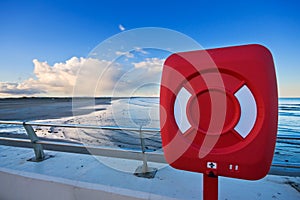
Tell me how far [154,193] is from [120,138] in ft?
14.1

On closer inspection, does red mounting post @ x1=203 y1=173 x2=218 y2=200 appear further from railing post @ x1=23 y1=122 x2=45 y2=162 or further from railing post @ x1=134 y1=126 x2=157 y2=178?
railing post @ x1=23 y1=122 x2=45 y2=162

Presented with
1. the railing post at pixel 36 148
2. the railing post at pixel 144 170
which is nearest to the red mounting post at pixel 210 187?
the railing post at pixel 144 170

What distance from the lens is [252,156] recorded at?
646mm

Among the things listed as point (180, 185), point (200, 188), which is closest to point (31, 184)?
point (180, 185)

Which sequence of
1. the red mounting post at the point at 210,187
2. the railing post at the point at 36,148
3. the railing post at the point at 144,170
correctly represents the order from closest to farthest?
the red mounting post at the point at 210,187 → the railing post at the point at 144,170 → the railing post at the point at 36,148

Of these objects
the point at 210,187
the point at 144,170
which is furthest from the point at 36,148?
the point at 210,187

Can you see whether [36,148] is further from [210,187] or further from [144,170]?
[210,187]

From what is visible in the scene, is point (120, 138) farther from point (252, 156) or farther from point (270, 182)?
point (252, 156)

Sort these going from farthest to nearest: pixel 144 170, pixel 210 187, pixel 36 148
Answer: pixel 36 148, pixel 144 170, pixel 210 187

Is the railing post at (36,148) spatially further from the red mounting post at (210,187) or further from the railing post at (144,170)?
the red mounting post at (210,187)

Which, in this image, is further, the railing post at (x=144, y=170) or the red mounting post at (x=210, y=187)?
the railing post at (x=144, y=170)

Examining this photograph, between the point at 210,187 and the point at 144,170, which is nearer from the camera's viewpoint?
the point at 210,187

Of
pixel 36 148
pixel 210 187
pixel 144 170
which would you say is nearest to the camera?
pixel 210 187

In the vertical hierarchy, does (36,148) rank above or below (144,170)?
above
